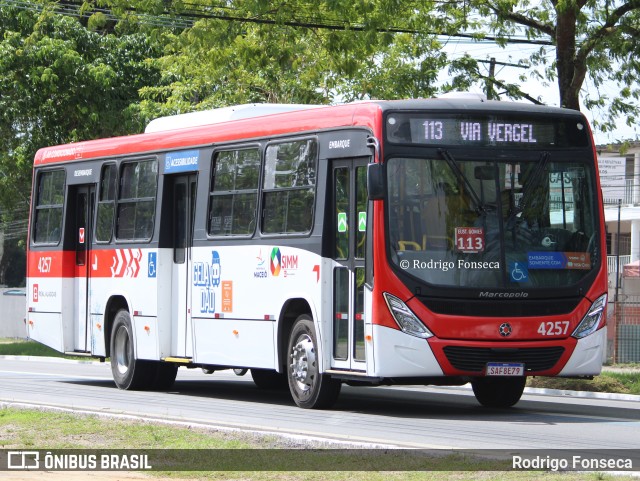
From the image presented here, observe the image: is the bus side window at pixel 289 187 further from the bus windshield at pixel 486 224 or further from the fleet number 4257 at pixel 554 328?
the fleet number 4257 at pixel 554 328

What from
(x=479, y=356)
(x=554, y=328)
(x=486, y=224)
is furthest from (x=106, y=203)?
(x=554, y=328)

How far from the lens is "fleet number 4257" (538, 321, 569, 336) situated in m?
14.9

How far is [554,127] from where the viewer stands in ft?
50.8

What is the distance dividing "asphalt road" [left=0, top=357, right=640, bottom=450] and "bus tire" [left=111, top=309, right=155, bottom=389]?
28 cm

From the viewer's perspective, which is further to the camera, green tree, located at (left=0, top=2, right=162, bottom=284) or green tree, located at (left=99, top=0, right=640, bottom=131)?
green tree, located at (left=0, top=2, right=162, bottom=284)

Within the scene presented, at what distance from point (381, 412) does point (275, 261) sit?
2.23 m

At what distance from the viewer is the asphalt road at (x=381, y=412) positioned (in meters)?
12.6

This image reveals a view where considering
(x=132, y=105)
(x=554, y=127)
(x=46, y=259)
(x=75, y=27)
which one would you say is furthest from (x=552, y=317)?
(x=75, y=27)

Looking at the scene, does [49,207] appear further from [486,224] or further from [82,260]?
[486,224]

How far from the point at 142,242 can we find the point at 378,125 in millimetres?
5713

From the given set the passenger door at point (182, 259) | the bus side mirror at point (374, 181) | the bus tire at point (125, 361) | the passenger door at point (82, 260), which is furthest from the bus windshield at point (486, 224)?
the passenger door at point (82, 260)

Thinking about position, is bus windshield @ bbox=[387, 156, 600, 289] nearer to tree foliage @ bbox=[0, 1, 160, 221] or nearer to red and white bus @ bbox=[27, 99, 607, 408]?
red and white bus @ bbox=[27, 99, 607, 408]

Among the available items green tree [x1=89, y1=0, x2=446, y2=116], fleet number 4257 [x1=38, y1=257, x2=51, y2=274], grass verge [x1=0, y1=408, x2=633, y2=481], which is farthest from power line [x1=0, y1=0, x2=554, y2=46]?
grass verge [x1=0, y1=408, x2=633, y2=481]

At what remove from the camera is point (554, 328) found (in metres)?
15.0
